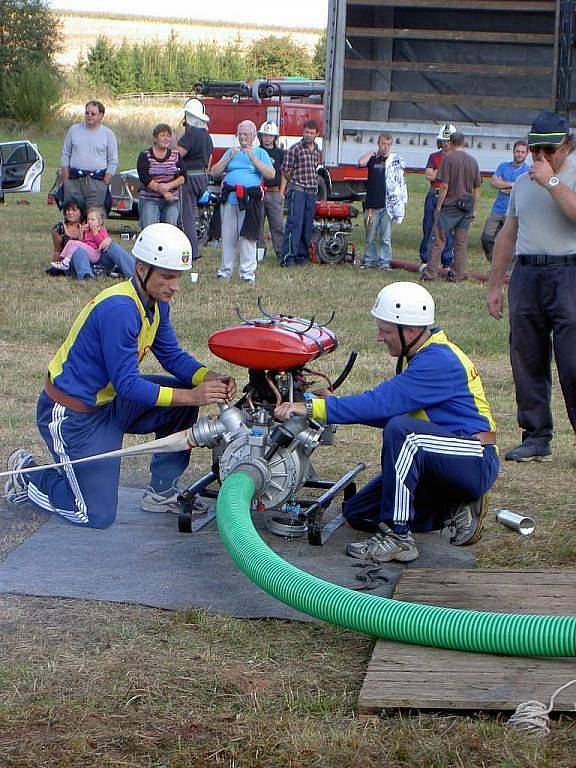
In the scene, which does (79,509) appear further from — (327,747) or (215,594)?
(327,747)

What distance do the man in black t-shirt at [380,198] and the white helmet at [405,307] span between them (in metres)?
9.41

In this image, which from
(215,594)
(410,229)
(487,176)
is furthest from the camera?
(410,229)

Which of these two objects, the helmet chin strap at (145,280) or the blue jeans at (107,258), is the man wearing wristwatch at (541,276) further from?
the blue jeans at (107,258)

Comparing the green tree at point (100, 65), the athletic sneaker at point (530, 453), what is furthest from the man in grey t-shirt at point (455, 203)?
the green tree at point (100, 65)

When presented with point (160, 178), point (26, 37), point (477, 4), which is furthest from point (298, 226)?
point (26, 37)

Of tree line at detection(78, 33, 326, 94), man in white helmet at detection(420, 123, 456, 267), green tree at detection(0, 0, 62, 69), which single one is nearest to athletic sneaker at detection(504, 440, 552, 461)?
man in white helmet at detection(420, 123, 456, 267)

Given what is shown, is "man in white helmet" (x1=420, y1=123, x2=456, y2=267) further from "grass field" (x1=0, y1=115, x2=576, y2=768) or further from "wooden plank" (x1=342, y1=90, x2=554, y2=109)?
"grass field" (x1=0, y1=115, x2=576, y2=768)

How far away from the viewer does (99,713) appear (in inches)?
142

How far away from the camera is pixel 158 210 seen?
12.9 m

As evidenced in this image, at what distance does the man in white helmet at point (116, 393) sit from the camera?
16.8ft

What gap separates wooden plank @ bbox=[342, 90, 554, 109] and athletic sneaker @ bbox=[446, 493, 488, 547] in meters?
10.3

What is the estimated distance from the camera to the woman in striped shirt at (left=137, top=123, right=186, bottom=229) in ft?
41.7

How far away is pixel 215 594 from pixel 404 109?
11.9 metres

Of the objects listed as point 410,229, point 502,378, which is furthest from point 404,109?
point 502,378
